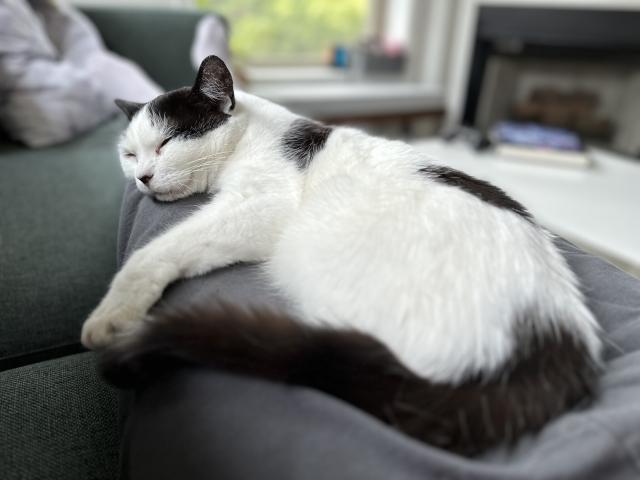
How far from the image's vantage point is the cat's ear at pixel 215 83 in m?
0.77

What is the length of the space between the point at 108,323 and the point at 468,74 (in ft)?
8.81

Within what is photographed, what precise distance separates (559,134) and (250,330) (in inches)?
86.0

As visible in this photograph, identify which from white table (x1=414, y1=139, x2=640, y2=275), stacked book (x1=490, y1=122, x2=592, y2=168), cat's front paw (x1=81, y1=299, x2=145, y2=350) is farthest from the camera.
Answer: stacked book (x1=490, y1=122, x2=592, y2=168)

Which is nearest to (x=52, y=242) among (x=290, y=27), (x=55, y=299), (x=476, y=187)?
(x=55, y=299)

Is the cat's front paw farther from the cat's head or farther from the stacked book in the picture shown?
the stacked book

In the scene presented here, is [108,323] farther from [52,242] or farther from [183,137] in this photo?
[52,242]

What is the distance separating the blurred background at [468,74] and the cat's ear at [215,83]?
56 centimetres

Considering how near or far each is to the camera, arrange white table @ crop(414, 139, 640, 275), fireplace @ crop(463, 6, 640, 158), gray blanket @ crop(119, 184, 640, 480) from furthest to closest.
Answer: fireplace @ crop(463, 6, 640, 158)
white table @ crop(414, 139, 640, 275)
gray blanket @ crop(119, 184, 640, 480)

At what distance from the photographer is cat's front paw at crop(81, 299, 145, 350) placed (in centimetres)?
58

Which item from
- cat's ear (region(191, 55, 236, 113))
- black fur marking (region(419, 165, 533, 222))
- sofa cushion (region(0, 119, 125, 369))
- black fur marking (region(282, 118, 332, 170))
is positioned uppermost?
Answer: cat's ear (region(191, 55, 236, 113))

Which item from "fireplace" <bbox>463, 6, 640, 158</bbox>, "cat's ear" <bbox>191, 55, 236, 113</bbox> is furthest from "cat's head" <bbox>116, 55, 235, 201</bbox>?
"fireplace" <bbox>463, 6, 640, 158</bbox>

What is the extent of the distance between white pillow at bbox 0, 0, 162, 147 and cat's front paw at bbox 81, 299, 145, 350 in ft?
2.57

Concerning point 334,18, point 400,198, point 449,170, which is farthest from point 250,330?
point 334,18

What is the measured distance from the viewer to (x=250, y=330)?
49 centimetres
